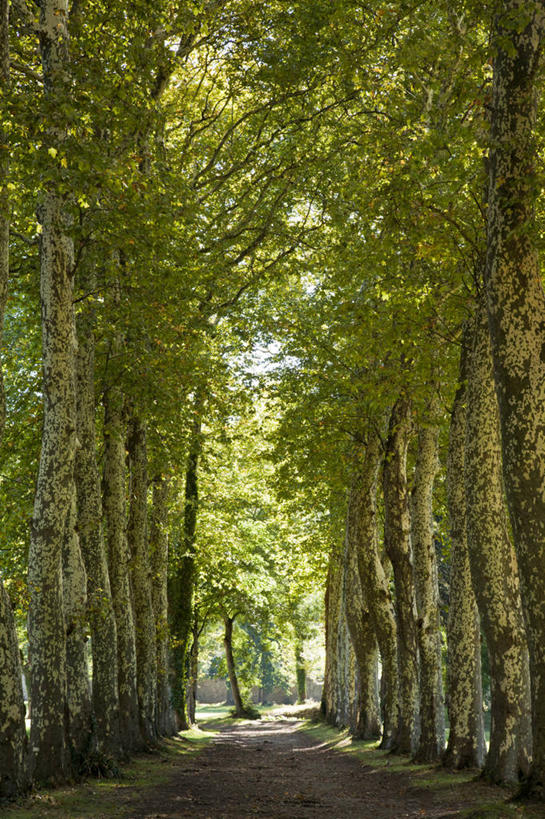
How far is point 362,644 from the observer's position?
85.4ft

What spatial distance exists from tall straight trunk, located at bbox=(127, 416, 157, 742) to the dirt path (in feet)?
7.25

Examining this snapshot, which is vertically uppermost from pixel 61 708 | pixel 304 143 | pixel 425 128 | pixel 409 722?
pixel 304 143

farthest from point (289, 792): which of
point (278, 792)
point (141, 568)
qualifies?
point (141, 568)

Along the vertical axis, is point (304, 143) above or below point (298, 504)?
above

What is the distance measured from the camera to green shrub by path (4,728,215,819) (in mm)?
9125

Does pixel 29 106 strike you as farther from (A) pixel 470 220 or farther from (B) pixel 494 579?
(B) pixel 494 579

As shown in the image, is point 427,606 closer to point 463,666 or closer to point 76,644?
point 463,666

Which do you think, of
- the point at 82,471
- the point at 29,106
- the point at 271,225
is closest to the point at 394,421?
the point at 271,225

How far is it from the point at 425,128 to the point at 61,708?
1250 centimetres

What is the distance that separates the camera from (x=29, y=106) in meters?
9.66

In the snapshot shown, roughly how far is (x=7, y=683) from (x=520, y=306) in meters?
7.20

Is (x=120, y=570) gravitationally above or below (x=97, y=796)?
above

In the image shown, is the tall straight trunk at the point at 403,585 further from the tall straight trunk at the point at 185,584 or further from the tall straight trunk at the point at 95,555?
the tall straight trunk at the point at 185,584

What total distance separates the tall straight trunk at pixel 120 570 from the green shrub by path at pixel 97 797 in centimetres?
97
